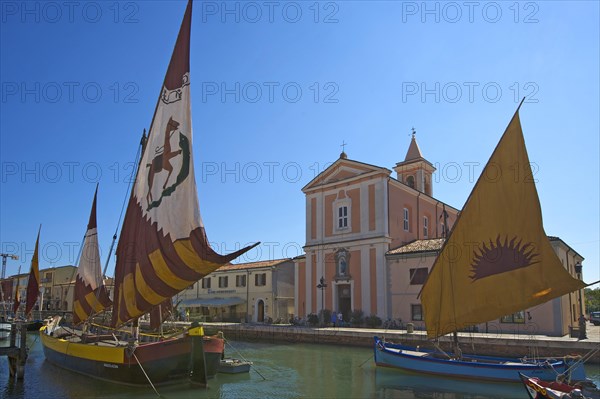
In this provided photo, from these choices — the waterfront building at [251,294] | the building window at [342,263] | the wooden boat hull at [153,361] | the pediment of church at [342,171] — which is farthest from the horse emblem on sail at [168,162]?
the waterfront building at [251,294]

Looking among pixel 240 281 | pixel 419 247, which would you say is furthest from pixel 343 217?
pixel 240 281

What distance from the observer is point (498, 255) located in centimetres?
1506

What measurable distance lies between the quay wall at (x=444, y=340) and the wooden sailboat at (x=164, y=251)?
12256 millimetres

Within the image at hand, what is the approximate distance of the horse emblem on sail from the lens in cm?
1346

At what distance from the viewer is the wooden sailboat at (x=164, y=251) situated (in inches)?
495

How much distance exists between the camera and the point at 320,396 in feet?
47.4

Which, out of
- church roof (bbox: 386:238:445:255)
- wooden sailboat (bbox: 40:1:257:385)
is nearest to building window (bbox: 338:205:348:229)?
church roof (bbox: 386:238:445:255)

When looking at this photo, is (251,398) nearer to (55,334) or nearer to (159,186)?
(159,186)

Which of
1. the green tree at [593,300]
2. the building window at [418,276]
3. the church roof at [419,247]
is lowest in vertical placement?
the green tree at [593,300]

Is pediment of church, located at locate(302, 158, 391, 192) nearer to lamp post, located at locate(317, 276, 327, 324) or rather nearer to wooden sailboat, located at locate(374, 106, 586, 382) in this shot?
lamp post, located at locate(317, 276, 327, 324)

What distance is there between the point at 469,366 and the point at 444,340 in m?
8.06

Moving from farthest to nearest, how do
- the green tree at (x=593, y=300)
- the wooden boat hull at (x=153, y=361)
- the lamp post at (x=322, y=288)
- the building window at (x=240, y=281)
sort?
1. the green tree at (x=593, y=300)
2. the building window at (x=240, y=281)
3. the lamp post at (x=322, y=288)
4. the wooden boat hull at (x=153, y=361)

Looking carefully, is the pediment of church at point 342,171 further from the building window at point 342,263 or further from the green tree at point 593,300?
the green tree at point 593,300

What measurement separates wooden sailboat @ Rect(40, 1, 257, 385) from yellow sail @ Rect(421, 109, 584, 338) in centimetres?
791
